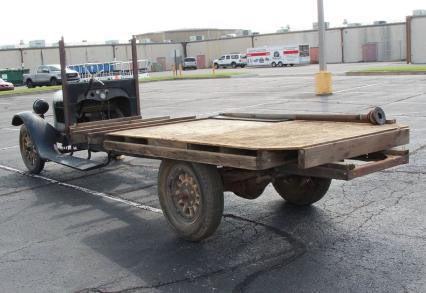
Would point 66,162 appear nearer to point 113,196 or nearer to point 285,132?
point 113,196

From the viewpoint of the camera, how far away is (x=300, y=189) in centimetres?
643

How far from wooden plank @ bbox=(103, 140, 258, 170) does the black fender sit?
8.67 feet

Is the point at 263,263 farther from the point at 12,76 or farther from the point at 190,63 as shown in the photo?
the point at 190,63

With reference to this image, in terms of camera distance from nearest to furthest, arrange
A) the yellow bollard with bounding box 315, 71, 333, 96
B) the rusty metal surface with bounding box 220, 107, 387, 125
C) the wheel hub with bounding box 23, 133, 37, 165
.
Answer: the rusty metal surface with bounding box 220, 107, 387, 125 < the wheel hub with bounding box 23, 133, 37, 165 < the yellow bollard with bounding box 315, 71, 333, 96

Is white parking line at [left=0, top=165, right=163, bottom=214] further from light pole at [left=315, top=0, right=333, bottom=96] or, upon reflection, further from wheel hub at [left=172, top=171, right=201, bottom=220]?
light pole at [left=315, top=0, right=333, bottom=96]

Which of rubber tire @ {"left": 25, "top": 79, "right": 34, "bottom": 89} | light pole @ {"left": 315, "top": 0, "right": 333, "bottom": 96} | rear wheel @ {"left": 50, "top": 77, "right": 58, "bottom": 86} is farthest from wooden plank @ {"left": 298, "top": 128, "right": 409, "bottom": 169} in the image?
rubber tire @ {"left": 25, "top": 79, "right": 34, "bottom": 89}

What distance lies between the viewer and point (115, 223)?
638 centimetres

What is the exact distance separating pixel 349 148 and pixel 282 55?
5986 cm

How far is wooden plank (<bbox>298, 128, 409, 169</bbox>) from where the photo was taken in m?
4.45

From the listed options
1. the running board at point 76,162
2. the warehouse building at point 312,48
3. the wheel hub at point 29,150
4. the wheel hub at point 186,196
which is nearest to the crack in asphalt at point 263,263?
the wheel hub at point 186,196

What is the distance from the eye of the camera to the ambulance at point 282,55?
6262 cm

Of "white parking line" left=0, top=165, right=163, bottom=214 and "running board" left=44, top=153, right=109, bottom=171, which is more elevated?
"running board" left=44, top=153, right=109, bottom=171

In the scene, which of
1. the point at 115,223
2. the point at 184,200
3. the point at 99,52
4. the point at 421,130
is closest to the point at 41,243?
the point at 115,223

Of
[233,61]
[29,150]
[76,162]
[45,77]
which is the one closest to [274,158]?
[76,162]
